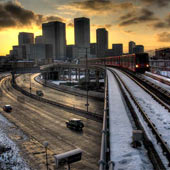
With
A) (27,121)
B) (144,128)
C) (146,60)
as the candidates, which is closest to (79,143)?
(144,128)

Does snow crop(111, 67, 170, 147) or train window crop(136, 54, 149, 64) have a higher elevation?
train window crop(136, 54, 149, 64)

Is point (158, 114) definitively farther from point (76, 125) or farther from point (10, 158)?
point (10, 158)

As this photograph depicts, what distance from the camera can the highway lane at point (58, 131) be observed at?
21806mm

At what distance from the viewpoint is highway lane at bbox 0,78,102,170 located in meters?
21.8

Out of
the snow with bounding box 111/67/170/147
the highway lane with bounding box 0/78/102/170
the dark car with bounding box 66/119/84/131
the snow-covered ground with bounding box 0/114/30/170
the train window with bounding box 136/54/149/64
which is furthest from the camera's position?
the train window with bounding box 136/54/149/64

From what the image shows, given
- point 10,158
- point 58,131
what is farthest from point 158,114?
point 10,158

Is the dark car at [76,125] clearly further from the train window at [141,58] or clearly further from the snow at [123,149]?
the train window at [141,58]

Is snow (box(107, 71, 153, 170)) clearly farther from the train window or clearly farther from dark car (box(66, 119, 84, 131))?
the train window

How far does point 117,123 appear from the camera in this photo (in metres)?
15.1

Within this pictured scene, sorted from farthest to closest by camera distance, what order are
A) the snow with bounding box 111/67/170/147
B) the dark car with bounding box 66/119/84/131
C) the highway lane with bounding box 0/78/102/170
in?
the dark car with bounding box 66/119/84/131, the highway lane with bounding box 0/78/102/170, the snow with bounding box 111/67/170/147

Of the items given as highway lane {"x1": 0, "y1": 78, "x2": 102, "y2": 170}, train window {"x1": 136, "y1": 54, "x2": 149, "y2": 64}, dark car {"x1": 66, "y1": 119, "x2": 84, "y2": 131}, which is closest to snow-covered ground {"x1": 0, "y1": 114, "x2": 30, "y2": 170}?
highway lane {"x1": 0, "y1": 78, "x2": 102, "y2": 170}

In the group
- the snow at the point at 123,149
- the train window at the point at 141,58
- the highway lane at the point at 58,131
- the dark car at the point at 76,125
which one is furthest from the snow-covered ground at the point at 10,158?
the train window at the point at 141,58

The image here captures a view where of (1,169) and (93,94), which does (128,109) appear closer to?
(1,169)

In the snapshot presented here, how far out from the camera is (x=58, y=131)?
29.1m
